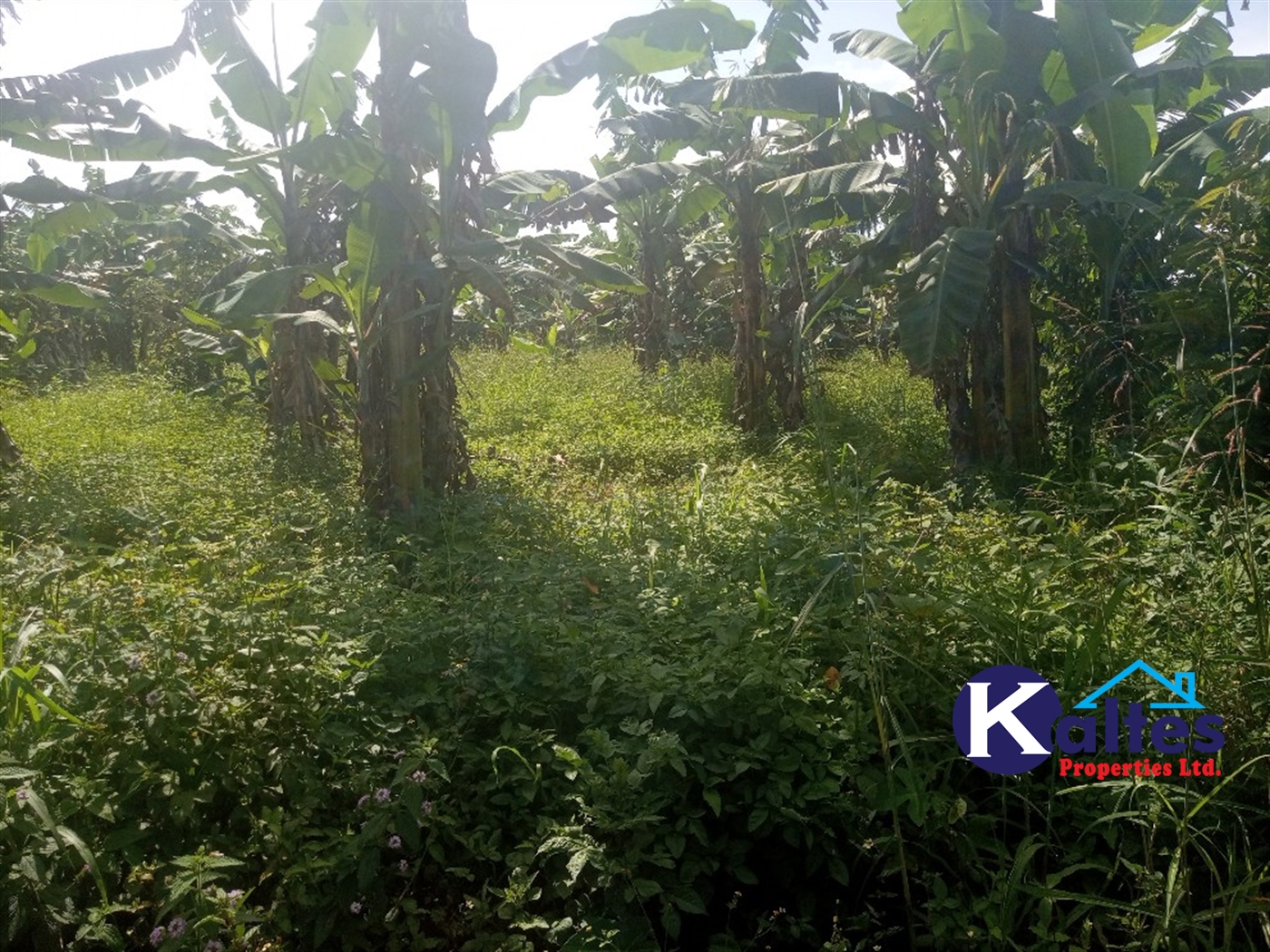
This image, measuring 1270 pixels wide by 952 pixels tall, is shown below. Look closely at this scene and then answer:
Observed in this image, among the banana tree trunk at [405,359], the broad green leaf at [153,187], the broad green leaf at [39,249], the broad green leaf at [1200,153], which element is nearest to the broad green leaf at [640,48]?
the banana tree trunk at [405,359]

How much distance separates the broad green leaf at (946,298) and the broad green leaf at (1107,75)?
1.01 meters

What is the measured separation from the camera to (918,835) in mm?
2658

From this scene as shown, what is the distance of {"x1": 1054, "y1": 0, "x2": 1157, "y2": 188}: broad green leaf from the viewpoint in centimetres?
607

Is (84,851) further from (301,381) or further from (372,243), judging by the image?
(301,381)

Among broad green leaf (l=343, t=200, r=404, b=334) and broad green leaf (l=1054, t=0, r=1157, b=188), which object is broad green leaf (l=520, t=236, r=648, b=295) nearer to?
broad green leaf (l=343, t=200, r=404, b=334)

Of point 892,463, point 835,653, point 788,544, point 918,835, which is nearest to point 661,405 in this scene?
point 892,463

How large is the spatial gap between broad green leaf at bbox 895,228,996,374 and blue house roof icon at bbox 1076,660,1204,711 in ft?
10.8

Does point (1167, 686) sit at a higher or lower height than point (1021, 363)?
lower

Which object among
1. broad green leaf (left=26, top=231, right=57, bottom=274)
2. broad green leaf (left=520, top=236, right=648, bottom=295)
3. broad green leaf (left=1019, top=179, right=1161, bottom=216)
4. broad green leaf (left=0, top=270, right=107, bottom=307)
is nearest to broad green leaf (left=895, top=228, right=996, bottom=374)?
broad green leaf (left=1019, top=179, right=1161, bottom=216)

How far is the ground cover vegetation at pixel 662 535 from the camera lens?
2430 millimetres

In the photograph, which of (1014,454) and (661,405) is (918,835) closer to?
(1014,454)

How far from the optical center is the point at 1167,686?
2744mm

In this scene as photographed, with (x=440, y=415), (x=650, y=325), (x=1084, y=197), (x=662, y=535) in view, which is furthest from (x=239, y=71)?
(x=650, y=325)

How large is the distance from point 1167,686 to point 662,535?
2564 millimetres
